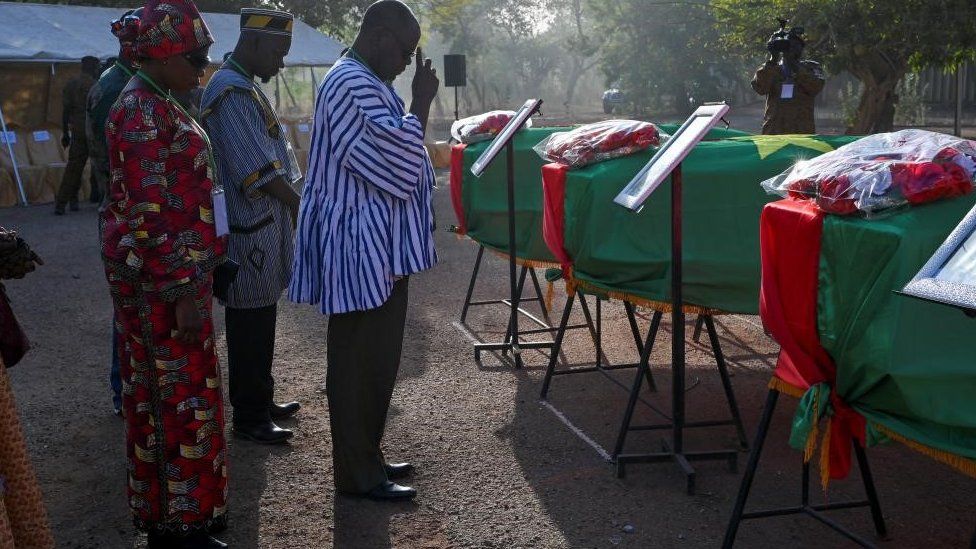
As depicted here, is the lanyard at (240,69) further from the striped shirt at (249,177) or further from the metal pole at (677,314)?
the metal pole at (677,314)

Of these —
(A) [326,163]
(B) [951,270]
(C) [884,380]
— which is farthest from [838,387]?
(A) [326,163]

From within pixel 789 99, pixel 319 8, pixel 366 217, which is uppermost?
pixel 319 8

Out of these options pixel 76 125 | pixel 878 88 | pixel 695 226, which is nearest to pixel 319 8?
pixel 76 125

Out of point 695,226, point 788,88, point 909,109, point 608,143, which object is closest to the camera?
point 695,226

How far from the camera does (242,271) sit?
4480mm

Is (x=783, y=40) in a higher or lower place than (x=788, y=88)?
higher

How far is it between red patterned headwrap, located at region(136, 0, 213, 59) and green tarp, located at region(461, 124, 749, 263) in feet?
10.9

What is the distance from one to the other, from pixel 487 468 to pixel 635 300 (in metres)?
1.07

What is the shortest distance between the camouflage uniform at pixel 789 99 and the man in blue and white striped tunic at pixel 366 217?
5.26 meters

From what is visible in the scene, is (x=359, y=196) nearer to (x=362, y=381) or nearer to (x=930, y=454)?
(x=362, y=381)

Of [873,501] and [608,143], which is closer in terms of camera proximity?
[873,501]

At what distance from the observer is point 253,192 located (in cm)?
437

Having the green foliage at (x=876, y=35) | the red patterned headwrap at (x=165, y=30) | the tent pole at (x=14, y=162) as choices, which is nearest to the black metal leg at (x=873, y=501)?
the red patterned headwrap at (x=165, y=30)

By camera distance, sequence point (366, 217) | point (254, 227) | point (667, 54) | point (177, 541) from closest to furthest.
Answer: point (177, 541)
point (366, 217)
point (254, 227)
point (667, 54)
